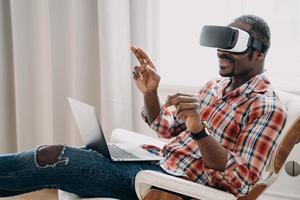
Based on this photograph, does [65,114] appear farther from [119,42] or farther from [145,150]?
[145,150]

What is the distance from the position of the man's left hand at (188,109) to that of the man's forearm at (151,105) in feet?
1.36

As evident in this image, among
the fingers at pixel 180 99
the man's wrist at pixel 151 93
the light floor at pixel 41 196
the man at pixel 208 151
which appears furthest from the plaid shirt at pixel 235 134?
the light floor at pixel 41 196

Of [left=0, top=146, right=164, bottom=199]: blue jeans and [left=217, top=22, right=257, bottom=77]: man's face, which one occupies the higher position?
[left=217, top=22, right=257, bottom=77]: man's face

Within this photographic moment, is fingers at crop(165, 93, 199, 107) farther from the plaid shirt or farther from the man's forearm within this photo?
the man's forearm

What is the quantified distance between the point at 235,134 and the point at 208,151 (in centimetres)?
19

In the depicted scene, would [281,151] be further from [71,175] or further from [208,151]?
[71,175]

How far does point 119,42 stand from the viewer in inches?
97.3

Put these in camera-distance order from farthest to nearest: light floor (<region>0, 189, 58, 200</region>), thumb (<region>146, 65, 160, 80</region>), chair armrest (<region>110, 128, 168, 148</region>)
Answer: light floor (<region>0, 189, 58, 200</region>) < chair armrest (<region>110, 128, 168, 148</region>) < thumb (<region>146, 65, 160, 80</region>)

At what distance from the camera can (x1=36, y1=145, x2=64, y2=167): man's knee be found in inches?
58.8

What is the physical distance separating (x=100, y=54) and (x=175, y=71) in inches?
17.0

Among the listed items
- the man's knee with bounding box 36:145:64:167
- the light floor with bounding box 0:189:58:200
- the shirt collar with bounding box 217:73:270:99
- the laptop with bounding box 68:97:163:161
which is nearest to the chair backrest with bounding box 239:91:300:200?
the shirt collar with bounding box 217:73:270:99

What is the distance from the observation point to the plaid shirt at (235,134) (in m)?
1.40

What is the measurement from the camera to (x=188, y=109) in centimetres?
134

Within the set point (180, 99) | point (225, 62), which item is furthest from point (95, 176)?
point (225, 62)
